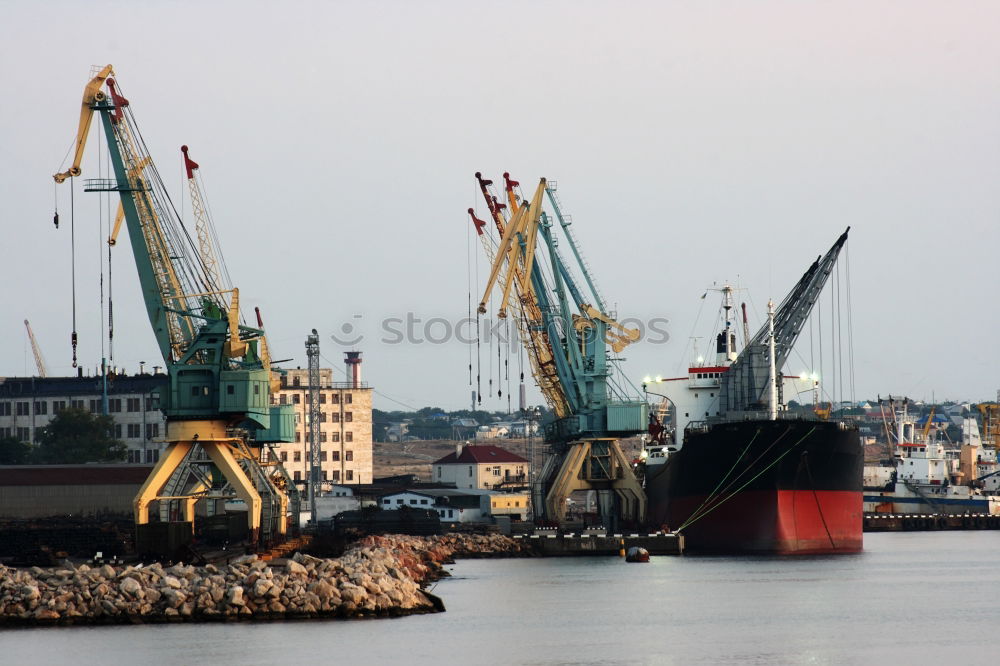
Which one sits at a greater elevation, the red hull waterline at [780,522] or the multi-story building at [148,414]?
the multi-story building at [148,414]

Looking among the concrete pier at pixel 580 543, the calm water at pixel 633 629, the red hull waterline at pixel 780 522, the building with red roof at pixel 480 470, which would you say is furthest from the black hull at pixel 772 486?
the building with red roof at pixel 480 470

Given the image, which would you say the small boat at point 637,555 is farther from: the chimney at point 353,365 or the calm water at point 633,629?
the chimney at point 353,365

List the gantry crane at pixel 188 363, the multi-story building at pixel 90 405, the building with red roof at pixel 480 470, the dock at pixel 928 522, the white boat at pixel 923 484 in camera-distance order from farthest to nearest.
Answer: the building with red roof at pixel 480 470 → the white boat at pixel 923 484 → the multi-story building at pixel 90 405 → the dock at pixel 928 522 → the gantry crane at pixel 188 363

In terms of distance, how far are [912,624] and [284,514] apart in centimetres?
2849

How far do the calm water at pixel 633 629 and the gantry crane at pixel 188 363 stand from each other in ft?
29.8

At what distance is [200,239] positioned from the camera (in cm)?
6656

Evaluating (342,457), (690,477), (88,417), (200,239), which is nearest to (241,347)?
(200,239)

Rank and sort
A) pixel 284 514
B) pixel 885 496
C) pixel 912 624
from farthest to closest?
1. pixel 885 496
2. pixel 284 514
3. pixel 912 624

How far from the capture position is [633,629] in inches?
1602

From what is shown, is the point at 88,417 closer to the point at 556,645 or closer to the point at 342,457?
the point at 342,457

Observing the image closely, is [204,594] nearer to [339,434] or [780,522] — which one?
[780,522]

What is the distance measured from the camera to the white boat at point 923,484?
420 ft

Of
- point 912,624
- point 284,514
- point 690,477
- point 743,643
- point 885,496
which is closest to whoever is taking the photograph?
point 743,643

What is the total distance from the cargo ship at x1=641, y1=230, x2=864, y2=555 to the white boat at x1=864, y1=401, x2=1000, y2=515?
51.5 meters
